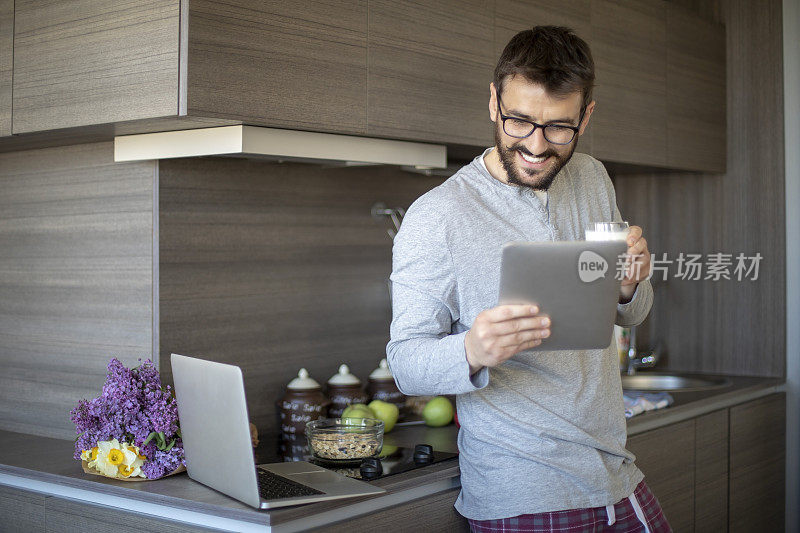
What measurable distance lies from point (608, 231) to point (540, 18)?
1275 millimetres

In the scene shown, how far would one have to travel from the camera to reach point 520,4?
8.45 feet

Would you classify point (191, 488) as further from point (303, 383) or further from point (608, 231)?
point (608, 231)

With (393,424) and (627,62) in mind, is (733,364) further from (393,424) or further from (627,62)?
(393,424)

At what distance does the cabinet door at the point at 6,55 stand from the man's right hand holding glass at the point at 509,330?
127 cm

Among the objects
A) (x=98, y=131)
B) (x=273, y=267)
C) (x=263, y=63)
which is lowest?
(x=273, y=267)

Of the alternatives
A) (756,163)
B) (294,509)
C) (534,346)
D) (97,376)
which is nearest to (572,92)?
(534,346)

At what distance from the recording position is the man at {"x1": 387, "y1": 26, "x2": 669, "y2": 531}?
5.67ft

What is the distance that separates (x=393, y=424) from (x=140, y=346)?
681 mm

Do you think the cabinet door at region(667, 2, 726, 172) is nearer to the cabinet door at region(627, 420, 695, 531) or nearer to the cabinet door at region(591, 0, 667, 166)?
the cabinet door at region(591, 0, 667, 166)

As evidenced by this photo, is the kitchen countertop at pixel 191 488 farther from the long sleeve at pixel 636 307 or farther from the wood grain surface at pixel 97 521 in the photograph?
the long sleeve at pixel 636 307

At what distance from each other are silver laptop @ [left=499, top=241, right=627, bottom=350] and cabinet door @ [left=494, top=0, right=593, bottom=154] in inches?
44.4

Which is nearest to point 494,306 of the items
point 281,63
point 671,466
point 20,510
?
point 281,63

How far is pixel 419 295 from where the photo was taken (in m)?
1.77

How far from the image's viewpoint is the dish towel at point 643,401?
2.66 metres
